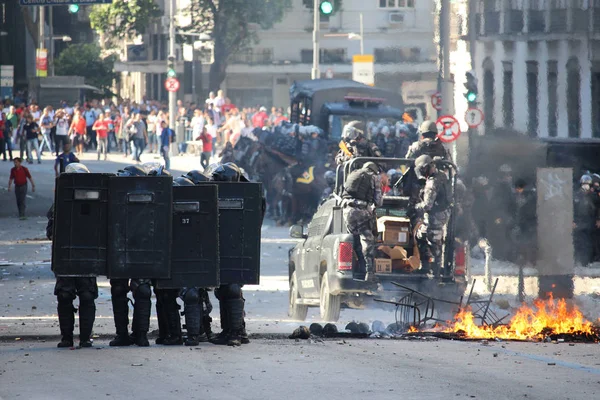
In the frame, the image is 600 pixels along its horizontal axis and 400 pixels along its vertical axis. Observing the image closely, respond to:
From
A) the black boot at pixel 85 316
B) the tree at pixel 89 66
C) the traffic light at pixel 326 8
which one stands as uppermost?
the tree at pixel 89 66

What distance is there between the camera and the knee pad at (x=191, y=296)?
12.7 meters

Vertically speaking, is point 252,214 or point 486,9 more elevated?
point 486,9

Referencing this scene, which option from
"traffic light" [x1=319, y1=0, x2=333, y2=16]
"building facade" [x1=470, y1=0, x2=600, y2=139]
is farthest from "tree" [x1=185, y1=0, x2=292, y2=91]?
"building facade" [x1=470, y1=0, x2=600, y2=139]

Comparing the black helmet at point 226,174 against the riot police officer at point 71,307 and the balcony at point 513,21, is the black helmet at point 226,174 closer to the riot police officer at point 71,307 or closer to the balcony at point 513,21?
the riot police officer at point 71,307

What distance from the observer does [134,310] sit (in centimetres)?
1273

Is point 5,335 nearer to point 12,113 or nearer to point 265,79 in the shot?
point 12,113

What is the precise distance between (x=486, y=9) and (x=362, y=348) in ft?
46.5

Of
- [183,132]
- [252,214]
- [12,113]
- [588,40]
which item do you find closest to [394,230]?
[252,214]

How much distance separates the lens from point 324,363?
11.4 metres

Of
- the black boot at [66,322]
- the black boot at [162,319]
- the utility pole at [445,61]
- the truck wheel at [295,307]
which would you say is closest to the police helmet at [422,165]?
the truck wheel at [295,307]

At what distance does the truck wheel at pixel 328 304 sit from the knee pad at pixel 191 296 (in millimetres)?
3194

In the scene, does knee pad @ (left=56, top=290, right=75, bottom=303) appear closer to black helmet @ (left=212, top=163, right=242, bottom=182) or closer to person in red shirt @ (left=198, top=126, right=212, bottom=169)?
black helmet @ (left=212, top=163, right=242, bottom=182)

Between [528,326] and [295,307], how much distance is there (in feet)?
11.4

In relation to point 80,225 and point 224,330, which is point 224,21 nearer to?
point 224,330
